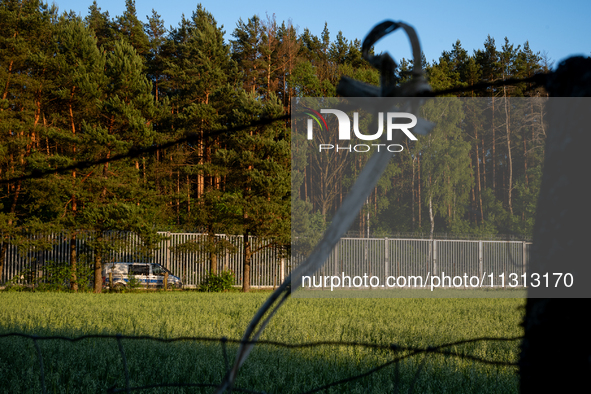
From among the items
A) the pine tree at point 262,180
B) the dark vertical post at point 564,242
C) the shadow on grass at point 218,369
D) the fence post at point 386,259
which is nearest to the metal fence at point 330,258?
the fence post at point 386,259

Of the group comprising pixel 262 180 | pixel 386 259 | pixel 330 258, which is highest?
pixel 262 180

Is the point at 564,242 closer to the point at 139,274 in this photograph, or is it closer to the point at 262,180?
the point at 262,180

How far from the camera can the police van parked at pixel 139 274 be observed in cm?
1664

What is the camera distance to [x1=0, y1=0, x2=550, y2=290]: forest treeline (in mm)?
15469

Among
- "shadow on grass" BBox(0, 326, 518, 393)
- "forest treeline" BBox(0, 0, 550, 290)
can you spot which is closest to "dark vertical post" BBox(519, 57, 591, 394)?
A: "forest treeline" BBox(0, 0, 550, 290)

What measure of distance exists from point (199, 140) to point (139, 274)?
569cm

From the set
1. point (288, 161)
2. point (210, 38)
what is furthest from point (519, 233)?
point (210, 38)

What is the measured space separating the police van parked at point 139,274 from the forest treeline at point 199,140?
3.73 ft

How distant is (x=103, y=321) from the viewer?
6.43 meters

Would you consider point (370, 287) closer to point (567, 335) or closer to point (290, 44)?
point (290, 44)

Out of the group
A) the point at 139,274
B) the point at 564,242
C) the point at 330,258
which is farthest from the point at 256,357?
the point at 330,258

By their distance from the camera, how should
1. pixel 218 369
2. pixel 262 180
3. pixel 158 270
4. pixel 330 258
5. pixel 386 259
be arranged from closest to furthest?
pixel 218 369 → pixel 262 180 → pixel 158 270 → pixel 330 258 → pixel 386 259

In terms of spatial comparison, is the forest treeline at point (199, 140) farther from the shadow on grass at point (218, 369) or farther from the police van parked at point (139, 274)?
the shadow on grass at point (218, 369)

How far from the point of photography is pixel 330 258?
778 inches
